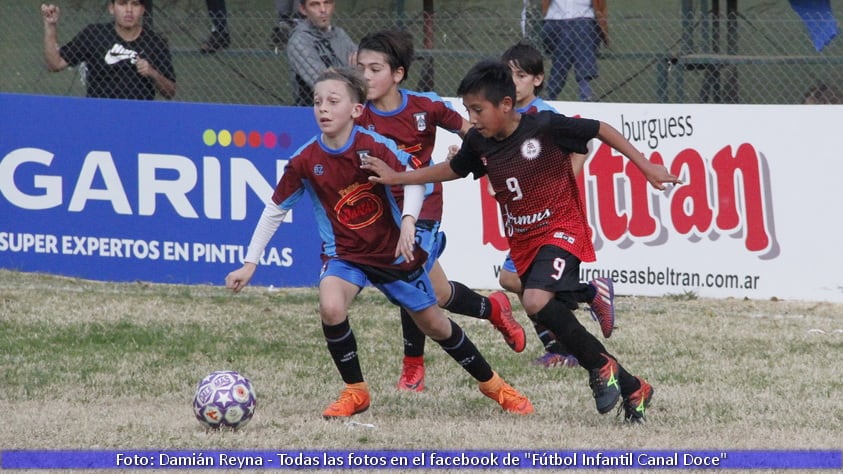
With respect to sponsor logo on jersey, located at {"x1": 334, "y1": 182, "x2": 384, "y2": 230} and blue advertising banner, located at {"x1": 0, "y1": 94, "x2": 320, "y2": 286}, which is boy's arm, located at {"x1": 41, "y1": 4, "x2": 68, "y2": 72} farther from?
sponsor logo on jersey, located at {"x1": 334, "y1": 182, "x2": 384, "y2": 230}

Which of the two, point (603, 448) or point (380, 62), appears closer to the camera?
point (603, 448)

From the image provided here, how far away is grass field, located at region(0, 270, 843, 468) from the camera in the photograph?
5617mm

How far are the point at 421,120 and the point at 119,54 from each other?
4.67 m

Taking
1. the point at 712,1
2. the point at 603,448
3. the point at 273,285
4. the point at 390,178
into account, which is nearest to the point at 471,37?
the point at 712,1

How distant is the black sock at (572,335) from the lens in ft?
19.1

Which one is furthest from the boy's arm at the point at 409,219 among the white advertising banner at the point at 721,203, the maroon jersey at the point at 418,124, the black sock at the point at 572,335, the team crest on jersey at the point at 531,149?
the white advertising banner at the point at 721,203

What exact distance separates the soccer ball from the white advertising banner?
4.60m

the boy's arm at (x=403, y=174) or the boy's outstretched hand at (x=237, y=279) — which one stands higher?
the boy's arm at (x=403, y=174)

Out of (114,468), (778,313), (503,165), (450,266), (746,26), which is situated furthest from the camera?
(746,26)

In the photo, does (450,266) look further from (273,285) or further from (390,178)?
(390,178)

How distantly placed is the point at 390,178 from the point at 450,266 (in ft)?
14.2

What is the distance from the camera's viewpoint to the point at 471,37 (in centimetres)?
1137

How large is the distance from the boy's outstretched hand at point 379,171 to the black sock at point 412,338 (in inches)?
44.6

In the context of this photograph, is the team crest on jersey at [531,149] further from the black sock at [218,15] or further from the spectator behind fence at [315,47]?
the black sock at [218,15]
